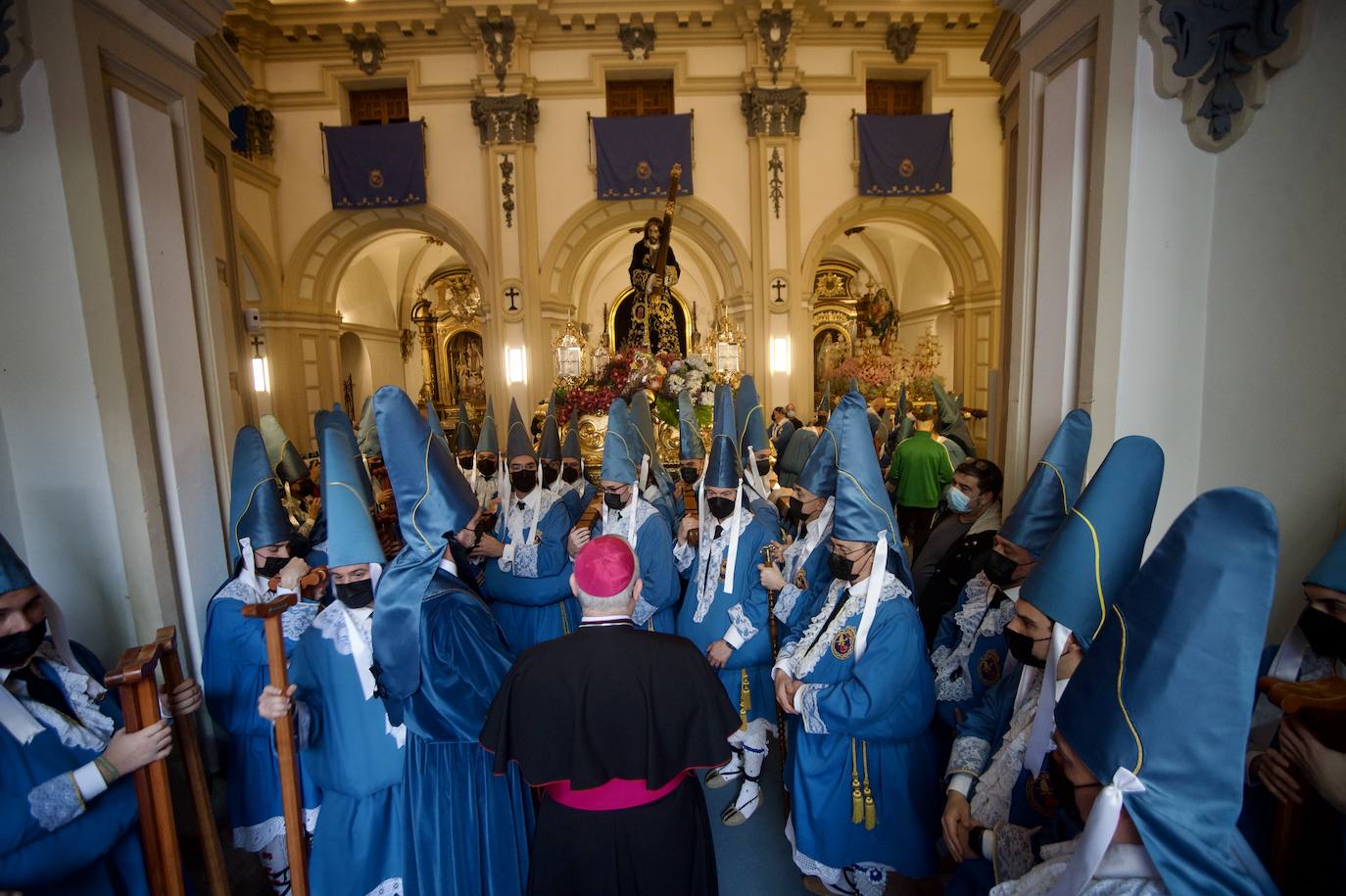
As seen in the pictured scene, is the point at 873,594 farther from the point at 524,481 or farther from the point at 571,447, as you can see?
the point at 571,447

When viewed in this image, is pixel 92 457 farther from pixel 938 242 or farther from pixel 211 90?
pixel 938 242

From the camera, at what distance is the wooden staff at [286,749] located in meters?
1.93

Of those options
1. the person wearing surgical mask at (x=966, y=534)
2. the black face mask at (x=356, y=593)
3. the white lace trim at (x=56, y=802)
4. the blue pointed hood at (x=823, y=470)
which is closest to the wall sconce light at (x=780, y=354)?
the person wearing surgical mask at (x=966, y=534)

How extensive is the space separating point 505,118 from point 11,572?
442 inches

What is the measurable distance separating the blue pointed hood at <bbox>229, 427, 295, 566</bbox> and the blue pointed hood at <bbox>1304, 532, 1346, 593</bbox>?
12.0ft

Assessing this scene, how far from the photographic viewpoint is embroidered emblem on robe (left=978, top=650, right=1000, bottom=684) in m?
2.23

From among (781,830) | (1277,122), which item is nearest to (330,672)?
(781,830)

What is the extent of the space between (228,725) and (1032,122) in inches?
183

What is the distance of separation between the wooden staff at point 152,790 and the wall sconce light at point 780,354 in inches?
414

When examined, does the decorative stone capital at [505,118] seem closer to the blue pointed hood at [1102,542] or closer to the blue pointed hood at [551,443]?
the blue pointed hood at [551,443]

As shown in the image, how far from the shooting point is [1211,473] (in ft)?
7.50

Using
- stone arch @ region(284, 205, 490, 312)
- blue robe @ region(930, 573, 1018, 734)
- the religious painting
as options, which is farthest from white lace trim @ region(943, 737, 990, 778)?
the religious painting

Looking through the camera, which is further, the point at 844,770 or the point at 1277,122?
the point at 844,770

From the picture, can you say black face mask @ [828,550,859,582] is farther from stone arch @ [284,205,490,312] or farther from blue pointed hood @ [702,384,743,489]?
stone arch @ [284,205,490,312]
